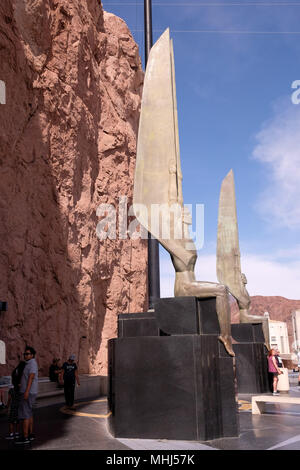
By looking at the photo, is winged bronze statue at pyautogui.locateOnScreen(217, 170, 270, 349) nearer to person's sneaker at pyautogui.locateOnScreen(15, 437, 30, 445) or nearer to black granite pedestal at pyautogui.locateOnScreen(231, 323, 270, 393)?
black granite pedestal at pyautogui.locateOnScreen(231, 323, 270, 393)

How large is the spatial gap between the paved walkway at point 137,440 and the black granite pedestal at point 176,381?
0.20 meters

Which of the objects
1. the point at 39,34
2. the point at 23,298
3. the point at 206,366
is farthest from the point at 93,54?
the point at 206,366

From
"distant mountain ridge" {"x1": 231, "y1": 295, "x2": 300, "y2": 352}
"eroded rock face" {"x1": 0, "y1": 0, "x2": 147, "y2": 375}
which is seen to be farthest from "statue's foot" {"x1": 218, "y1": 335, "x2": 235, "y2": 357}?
"distant mountain ridge" {"x1": 231, "y1": 295, "x2": 300, "y2": 352}

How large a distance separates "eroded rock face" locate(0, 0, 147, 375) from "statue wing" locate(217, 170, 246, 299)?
6146mm

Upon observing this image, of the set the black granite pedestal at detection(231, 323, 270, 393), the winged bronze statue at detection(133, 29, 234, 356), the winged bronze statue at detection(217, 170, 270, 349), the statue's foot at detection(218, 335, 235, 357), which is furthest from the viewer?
the winged bronze statue at detection(217, 170, 270, 349)

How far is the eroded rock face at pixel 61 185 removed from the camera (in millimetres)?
14070

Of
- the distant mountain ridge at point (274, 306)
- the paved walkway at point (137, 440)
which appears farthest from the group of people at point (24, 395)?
the distant mountain ridge at point (274, 306)

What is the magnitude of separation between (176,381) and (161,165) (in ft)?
12.4

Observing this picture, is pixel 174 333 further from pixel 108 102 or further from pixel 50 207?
pixel 108 102

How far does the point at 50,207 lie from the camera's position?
1633 cm

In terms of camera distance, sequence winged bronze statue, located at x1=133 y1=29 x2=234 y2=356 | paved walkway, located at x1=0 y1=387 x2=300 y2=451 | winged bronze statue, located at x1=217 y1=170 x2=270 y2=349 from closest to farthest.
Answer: paved walkway, located at x1=0 y1=387 x2=300 y2=451 → winged bronze statue, located at x1=133 y1=29 x2=234 y2=356 → winged bronze statue, located at x1=217 y1=170 x2=270 y2=349

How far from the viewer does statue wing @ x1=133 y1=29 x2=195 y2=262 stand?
7.44 metres

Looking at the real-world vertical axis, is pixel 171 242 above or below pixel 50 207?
below
